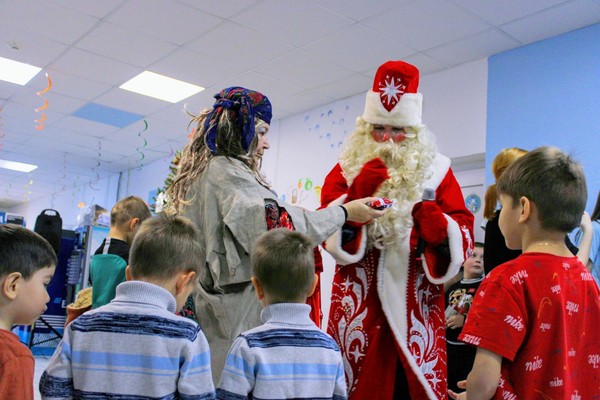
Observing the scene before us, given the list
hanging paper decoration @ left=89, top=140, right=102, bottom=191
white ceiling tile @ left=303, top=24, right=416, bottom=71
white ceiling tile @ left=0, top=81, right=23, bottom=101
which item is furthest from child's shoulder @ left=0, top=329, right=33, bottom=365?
hanging paper decoration @ left=89, top=140, right=102, bottom=191

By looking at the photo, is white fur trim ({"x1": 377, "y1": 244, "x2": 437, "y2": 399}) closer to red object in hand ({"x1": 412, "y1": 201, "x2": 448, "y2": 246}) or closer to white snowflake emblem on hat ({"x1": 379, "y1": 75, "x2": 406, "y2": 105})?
red object in hand ({"x1": 412, "y1": 201, "x2": 448, "y2": 246})

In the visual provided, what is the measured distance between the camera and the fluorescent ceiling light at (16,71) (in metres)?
5.24

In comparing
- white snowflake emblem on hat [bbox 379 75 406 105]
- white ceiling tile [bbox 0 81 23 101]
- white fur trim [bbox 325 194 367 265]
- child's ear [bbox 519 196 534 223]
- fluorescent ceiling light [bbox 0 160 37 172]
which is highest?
white ceiling tile [bbox 0 81 23 101]

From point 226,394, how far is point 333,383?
0.90 ft

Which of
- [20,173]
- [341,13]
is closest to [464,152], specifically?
[341,13]

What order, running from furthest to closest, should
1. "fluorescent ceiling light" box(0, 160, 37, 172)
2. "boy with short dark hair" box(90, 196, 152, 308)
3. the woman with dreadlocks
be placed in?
"fluorescent ceiling light" box(0, 160, 37, 172), "boy with short dark hair" box(90, 196, 152, 308), the woman with dreadlocks

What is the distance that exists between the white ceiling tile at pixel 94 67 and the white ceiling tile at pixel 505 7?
3.01 meters

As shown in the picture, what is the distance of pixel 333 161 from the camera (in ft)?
18.4

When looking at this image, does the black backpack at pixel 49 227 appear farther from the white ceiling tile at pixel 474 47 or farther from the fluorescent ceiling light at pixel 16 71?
the white ceiling tile at pixel 474 47

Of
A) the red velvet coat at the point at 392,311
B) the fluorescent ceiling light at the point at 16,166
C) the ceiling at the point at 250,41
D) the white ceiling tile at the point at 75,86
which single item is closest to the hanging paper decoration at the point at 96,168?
the fluorescent ceiling light at the point at 16,166

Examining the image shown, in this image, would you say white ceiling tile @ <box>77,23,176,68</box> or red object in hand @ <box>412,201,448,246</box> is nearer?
red object in hand @ <box>412,201,448,246</box>

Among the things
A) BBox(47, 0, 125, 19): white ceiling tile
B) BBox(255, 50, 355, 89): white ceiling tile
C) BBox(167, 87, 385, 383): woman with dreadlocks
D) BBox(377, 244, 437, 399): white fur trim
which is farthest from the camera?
BBox(255, 50, 355, 89): white ceiling tile

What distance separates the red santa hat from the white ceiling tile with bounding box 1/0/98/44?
291 centimetres

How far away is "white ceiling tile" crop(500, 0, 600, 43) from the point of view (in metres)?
3.55
